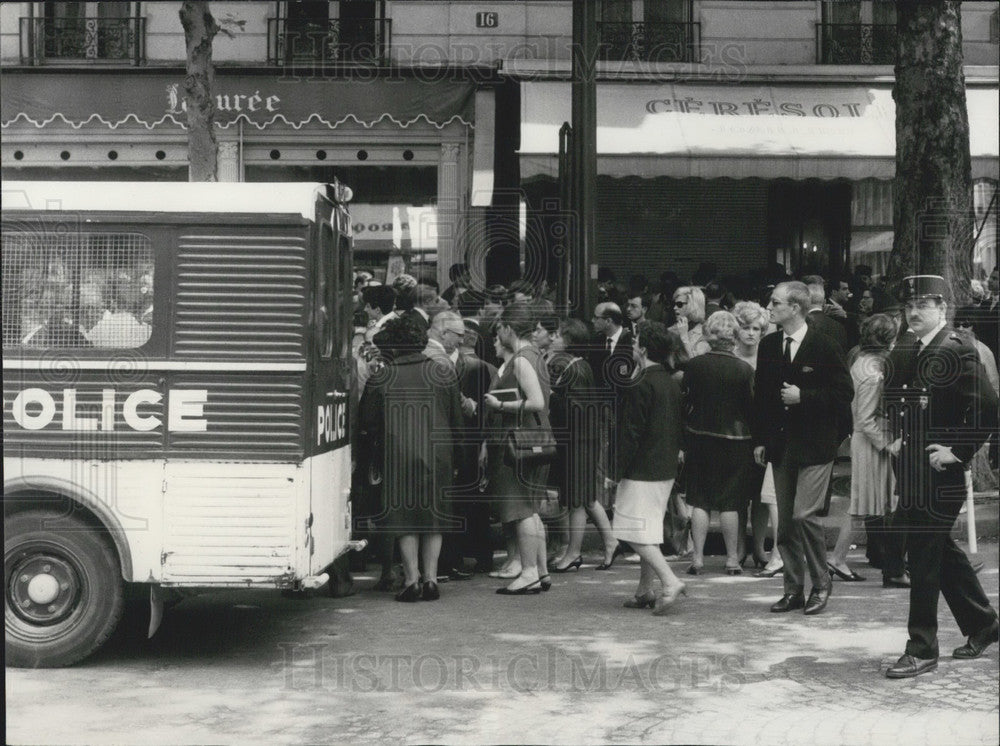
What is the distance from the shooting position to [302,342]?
683 cm

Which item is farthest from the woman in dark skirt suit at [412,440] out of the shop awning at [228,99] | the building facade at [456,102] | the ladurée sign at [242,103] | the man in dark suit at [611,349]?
the ladurée sign at [242,103]

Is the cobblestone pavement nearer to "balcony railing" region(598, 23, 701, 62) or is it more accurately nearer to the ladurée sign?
the ladurée sign

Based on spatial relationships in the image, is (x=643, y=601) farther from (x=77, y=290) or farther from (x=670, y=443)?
(x=77, y=290)

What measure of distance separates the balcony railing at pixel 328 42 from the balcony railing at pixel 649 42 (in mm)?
2872

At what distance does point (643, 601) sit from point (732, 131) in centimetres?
910

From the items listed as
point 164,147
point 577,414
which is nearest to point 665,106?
point 164,147

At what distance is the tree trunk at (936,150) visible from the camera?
10.9m

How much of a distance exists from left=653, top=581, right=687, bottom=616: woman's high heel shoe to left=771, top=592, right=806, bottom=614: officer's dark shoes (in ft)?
1.90

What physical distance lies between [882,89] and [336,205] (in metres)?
11.3

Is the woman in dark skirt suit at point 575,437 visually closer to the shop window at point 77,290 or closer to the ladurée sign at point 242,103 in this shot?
the shop window at point 77,290

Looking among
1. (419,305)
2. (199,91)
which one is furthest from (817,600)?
(199,91)

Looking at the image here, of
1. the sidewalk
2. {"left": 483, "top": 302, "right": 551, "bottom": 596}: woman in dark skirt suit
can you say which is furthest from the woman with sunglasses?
{"left": 483, "top": 302, "right": 551, "bottom": 596}: woman in dark skirt suit

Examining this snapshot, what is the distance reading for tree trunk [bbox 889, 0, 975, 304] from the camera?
1087cm

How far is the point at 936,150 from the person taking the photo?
10922mm
